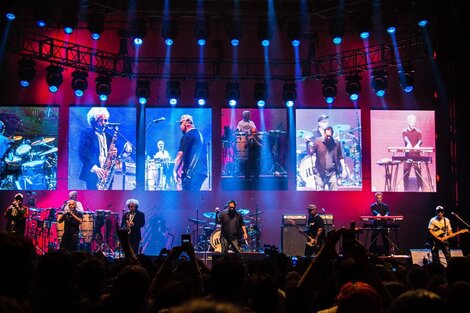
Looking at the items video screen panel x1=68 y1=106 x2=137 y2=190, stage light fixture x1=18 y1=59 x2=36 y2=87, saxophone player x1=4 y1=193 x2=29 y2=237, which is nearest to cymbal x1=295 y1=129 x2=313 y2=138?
video screen panel x1=68 y1=106 x2=137 y2=190

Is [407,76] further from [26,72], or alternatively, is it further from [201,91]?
[26,72]

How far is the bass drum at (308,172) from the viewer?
1753cm

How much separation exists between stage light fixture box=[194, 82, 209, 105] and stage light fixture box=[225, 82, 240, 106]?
595mm

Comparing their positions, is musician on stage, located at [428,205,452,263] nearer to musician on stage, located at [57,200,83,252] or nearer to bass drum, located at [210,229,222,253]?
bass drum, located at [210,229,222,253]

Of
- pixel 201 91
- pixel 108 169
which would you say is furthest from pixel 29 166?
pixel 201 91

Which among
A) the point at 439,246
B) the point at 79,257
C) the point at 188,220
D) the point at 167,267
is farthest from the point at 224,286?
the point at 188,220

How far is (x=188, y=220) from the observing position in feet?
56.3

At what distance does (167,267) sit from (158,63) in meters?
14.6

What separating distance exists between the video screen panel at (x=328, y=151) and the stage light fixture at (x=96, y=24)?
21.0 ft

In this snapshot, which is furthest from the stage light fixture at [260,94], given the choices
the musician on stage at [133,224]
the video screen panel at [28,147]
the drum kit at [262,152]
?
the video screen panel at [28,147]

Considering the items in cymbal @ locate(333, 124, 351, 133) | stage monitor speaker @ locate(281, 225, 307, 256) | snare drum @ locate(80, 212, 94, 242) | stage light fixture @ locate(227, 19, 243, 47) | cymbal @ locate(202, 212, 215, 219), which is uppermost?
stage light fixture @ locate(227, 19, 243, 47)

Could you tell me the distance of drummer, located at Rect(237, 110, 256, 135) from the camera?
1773 cm

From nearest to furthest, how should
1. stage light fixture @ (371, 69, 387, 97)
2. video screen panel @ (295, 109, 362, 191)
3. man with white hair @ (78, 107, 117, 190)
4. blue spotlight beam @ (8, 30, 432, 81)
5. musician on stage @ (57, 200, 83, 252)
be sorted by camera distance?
musician on stage @ (57, 200, 83, 252) → stage light fixture @ (371, 69, 387, 97) → blue spotlight beam @ (8, 30, 432, 81) → man with white hair @ (78, 107, 117, 190) → video screen panel @ (295, 109, 362, 191)

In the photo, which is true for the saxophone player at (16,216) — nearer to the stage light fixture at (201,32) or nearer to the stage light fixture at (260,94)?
the stage light fixture at (201,32)
